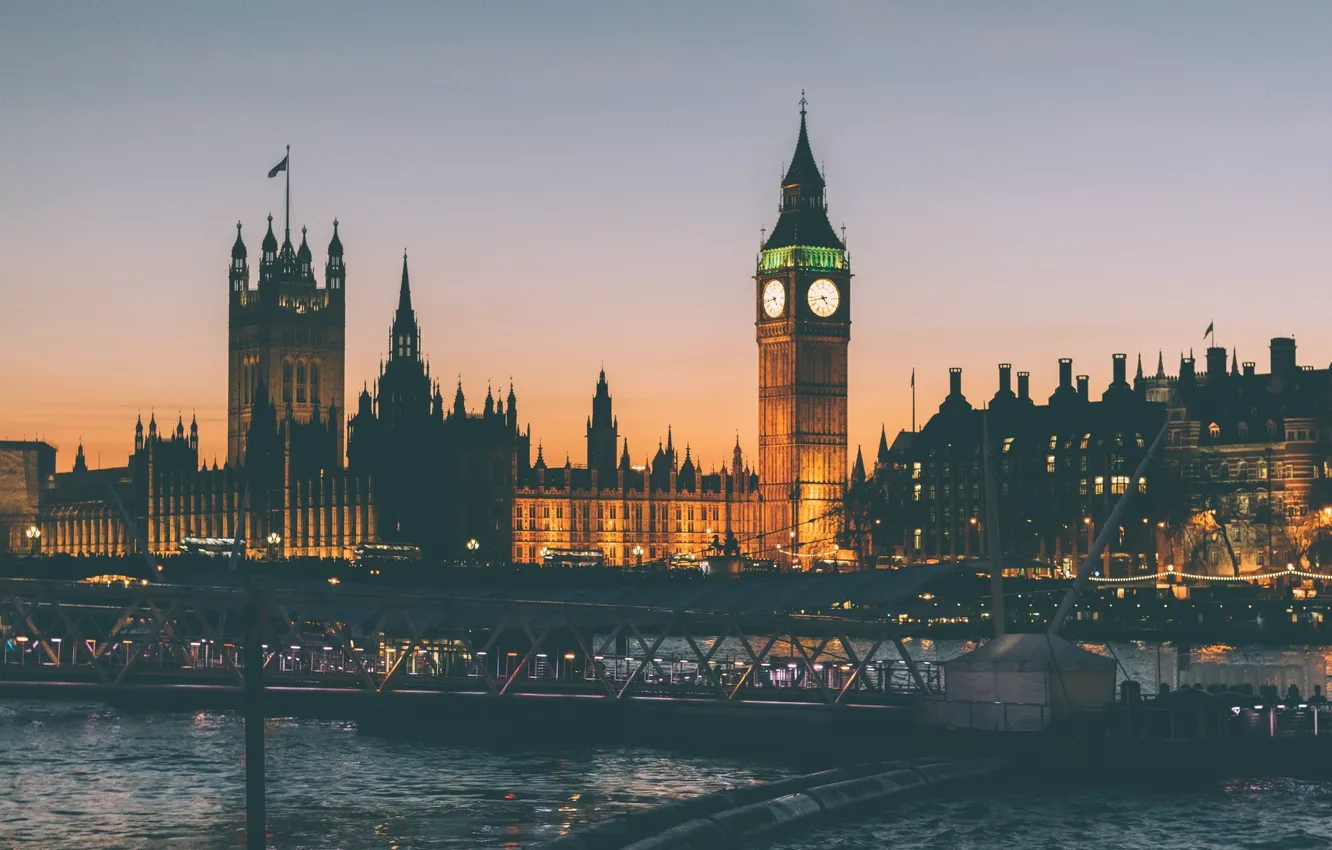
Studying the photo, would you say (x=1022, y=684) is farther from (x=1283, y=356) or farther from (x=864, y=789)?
(x=1283, y=356)

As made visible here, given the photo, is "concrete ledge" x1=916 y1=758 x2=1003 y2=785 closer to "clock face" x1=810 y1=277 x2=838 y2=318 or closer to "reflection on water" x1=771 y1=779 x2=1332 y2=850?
"reflection on water" x1=771 y1=779 x2=1332 y2=850

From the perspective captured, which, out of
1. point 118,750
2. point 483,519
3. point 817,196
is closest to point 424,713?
point 118,750

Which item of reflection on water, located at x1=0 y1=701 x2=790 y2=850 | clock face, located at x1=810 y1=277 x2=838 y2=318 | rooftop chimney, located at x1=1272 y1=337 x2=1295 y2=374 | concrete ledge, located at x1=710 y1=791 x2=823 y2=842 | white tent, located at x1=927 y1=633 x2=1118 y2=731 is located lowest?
reflection on water, located at x1=0 y1=701 x2=790 y2=850

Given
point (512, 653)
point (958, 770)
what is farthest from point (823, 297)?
point (958, 770)

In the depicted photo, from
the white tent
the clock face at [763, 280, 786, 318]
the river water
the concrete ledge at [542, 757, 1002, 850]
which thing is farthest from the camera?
the clock face at [763, 280, 786, 318]

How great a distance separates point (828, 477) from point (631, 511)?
16.6m

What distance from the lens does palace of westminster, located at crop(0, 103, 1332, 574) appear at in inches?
6363

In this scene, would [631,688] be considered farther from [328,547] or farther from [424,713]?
[328,547]

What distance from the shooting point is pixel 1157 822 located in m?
47.0

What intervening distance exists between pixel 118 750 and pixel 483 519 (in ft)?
386

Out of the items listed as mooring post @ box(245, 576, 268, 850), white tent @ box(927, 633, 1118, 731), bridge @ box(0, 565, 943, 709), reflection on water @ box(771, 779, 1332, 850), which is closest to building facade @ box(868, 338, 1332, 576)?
bridge @ box(0, 565, 943, 709)

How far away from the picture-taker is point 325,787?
5466 centimetres

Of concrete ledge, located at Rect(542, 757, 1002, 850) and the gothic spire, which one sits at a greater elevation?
the gothic spire

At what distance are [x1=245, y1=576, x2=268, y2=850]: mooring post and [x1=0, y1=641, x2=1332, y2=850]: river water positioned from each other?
42.7 feet
